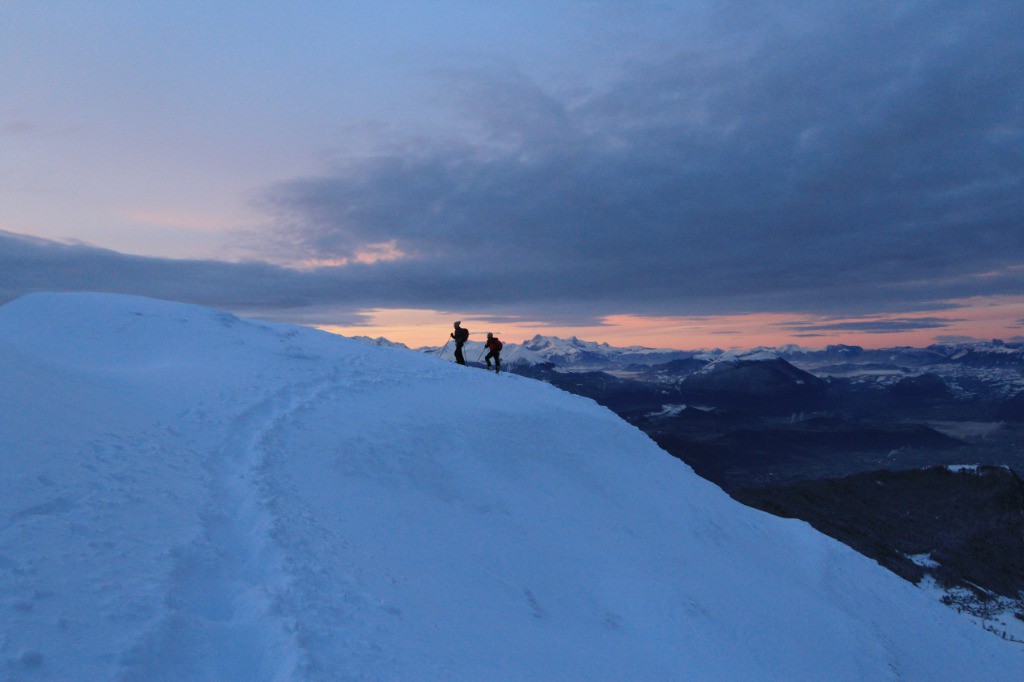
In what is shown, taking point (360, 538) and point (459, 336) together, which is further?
point (459, 336)

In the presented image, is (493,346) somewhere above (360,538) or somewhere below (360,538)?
above

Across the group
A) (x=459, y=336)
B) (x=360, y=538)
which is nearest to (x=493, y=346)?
(x=459, y=336)

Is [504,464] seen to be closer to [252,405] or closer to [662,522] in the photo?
[662,522]

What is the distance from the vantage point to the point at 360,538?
10.5 meters

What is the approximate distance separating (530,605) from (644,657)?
2.89 meters

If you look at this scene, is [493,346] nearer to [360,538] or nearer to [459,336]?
[459,336]

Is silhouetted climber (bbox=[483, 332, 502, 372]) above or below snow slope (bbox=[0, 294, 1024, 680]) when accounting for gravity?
above

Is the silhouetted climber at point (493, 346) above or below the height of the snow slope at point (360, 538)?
above

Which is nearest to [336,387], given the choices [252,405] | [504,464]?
[252,405]

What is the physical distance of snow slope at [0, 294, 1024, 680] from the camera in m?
7.20

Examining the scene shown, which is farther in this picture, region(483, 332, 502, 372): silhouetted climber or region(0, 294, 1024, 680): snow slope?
region(483, 332, 502, 372): silhouetted climber

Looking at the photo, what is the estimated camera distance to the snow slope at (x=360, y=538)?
284 inches

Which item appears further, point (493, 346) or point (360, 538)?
point (493, 346)

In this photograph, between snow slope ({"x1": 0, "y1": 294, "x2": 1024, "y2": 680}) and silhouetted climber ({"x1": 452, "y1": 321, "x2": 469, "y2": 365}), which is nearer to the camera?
snow slope ({"x1": 0, "y1": 294, "x2": 1024, "y2": 680})
